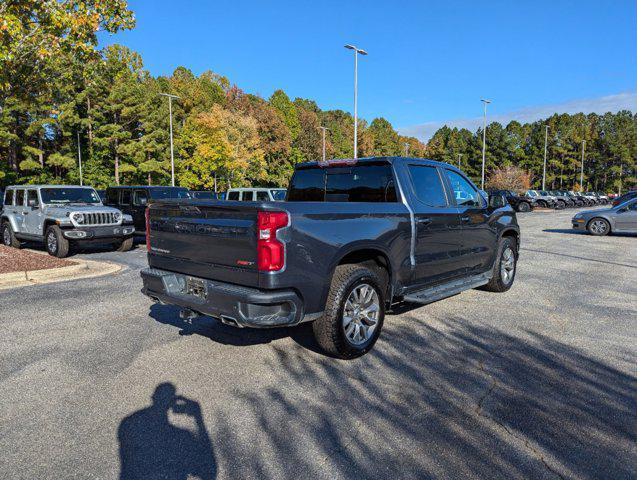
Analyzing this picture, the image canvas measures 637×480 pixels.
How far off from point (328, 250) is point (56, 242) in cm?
932

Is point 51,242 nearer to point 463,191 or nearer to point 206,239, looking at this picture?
point 206,239

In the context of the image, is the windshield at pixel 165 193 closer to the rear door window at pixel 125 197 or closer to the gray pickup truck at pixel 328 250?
the rear door window at pixel 125 197

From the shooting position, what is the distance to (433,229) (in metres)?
5.37

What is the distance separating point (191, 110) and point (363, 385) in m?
57.0

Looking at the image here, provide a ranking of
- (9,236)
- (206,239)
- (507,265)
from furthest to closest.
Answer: (9,236), (507,265), (206,239)

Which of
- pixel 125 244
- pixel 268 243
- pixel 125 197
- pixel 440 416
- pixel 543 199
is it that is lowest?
pixel 440 416

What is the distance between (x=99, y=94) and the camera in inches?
1789

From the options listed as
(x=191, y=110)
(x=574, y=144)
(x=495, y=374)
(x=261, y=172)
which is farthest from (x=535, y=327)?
(x=574, y=144)

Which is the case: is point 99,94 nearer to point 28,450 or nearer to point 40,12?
point 40,12

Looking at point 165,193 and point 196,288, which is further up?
point 165,193

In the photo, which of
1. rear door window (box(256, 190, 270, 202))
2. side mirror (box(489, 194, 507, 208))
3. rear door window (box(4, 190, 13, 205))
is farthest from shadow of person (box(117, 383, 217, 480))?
rear door window (box(256, 190, 270, 202))

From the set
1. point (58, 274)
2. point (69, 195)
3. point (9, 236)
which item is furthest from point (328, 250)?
point (9, 236)

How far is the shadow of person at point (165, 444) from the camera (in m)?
2.64

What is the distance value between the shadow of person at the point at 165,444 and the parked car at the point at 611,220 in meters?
18.5
